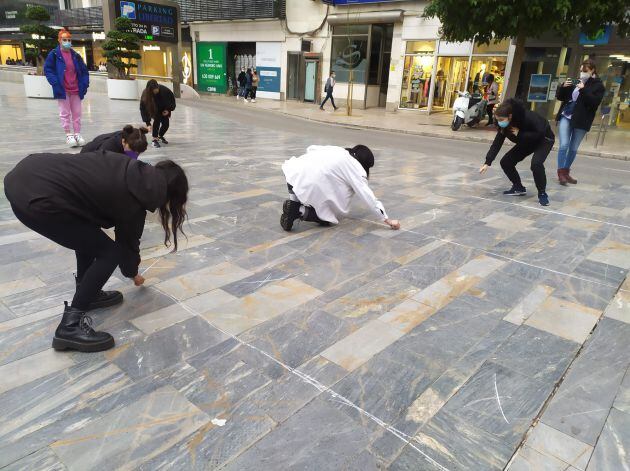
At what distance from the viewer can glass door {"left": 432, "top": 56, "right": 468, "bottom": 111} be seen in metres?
20.5

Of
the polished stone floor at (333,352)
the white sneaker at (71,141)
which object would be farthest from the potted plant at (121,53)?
the polished stone floor at (333,352)

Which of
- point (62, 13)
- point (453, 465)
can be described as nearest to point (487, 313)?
point (453, 465)

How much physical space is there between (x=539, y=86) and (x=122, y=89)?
1555cm

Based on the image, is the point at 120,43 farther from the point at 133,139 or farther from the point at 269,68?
the point at 133,139

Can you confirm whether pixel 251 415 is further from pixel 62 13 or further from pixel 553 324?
pixel 62 13

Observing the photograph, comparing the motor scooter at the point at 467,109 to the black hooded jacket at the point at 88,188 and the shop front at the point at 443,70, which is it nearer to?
the shop front at the point at 443,70

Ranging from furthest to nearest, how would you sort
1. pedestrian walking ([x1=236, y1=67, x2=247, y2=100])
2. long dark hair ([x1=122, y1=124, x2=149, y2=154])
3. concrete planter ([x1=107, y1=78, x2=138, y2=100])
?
pedestrian walking ([x1=236, y1=67, x2=247, y2=100])
concrete planter ([x1=107, y1=78, x2=138, y2=100])
long dark hair ([x1=122, y1=124, x2=149, y2=154])

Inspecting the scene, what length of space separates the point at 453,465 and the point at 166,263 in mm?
2797

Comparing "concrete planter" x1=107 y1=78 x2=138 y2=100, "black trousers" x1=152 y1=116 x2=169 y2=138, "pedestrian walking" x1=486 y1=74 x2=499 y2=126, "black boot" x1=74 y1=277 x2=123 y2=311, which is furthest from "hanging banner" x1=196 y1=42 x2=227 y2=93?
"black boot" x1=74 y1=277 x2=123 y2=311

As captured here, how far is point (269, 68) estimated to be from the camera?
87.8 ft

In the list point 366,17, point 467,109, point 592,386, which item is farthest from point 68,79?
point 366,17

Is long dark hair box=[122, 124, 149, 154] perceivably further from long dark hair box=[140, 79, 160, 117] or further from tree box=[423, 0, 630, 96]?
tree box=[423, 0, 630, 96]

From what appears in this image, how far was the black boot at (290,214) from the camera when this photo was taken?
16.3 feet

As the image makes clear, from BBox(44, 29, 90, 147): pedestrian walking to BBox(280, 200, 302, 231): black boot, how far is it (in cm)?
552
